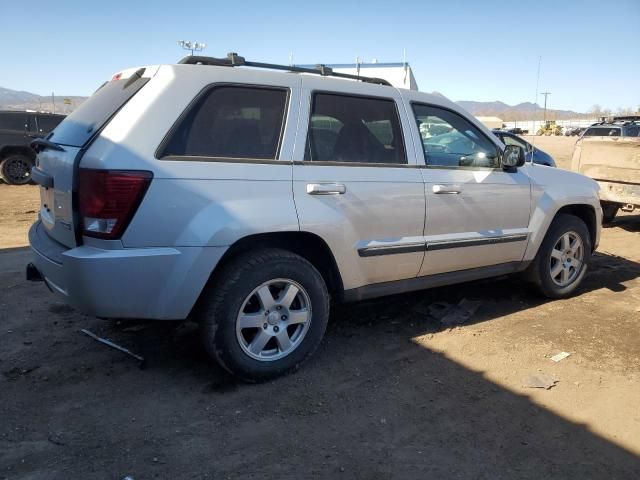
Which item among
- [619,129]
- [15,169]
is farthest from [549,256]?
[15,169]

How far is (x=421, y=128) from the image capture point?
4188mm

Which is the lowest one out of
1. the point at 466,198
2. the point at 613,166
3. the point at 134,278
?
the point at 134,278

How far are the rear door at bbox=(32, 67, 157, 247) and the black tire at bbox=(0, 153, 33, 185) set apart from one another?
10933 millimetres

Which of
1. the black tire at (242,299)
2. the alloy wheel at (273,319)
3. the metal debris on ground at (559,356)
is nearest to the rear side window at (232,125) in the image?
the black tire at (242,299)

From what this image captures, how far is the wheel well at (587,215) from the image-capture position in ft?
17.6

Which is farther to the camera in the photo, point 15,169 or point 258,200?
point 15,169

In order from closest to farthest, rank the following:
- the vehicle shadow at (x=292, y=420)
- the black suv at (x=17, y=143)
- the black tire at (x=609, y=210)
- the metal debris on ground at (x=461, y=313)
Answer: the vehicle shadow at (x=292, y=420) → the metal debris on ground at (x=461, y=313) → the black tire at (x=609, y=210) → the black suv at (x=17, y=143)

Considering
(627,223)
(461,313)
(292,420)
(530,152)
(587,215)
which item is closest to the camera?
(292,420)

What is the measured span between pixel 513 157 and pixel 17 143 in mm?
12292

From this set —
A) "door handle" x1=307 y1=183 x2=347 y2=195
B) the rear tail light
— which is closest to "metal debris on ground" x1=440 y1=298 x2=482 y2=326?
"door handle" x1=307 y1=183 x2=347 y2=195

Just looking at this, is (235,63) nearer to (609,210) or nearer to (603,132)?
(609,210)

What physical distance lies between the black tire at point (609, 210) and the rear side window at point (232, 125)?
7733 mm

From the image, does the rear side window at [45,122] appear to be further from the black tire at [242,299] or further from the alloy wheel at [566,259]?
the alloy wheel at [566,259]

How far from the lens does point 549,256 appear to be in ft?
16.6
